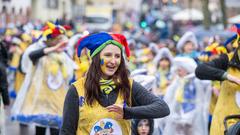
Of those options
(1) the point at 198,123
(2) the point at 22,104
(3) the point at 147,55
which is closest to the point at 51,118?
(2) the point at 22,104

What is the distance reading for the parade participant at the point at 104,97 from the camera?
17.4 ft

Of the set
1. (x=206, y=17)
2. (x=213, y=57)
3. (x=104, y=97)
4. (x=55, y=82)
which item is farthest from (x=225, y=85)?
(x=206, y=17)

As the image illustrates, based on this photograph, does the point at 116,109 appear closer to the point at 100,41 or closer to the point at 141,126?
the point at 100,41

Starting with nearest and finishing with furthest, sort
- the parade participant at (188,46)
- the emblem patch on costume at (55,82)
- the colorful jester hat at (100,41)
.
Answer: the colorful jester hat at (100,41) < the emblem patch on costume at (55,82) < the parade participant at (188,46)

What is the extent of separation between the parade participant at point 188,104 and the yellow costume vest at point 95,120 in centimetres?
455

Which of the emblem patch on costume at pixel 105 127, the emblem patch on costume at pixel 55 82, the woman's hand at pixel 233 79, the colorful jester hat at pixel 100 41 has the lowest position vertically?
the emblem patch on costume at pixel 105 127

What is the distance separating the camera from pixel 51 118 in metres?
10.3

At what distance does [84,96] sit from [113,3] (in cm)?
7176

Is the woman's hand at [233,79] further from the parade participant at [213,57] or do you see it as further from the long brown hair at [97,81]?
the parade participant at [213,57]

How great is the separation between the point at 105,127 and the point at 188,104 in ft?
15.9

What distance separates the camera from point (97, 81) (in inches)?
212

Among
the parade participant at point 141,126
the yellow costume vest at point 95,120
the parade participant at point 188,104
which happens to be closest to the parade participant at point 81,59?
the parade participant at point 141,126

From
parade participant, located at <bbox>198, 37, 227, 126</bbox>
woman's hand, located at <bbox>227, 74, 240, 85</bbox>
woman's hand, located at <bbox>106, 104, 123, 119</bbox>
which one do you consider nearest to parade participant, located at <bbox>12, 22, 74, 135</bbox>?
parade participant, located at <bbox>198, 37, 227, 126</bbox>

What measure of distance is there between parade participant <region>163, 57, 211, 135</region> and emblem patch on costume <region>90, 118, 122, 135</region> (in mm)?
4534
